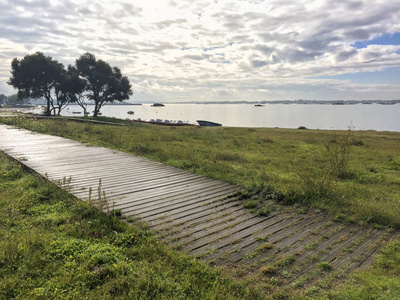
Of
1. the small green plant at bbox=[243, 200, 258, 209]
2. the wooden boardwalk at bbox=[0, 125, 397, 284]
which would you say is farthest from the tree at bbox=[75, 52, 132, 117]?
the small green plant at bbox=[243, 200, 258, 209]

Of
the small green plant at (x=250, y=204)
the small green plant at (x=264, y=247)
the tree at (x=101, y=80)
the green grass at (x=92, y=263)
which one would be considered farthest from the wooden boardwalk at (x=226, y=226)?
the tree at (x=101, y=80)

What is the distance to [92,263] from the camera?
372cm

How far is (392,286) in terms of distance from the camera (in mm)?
3514

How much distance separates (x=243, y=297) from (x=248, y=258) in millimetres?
926

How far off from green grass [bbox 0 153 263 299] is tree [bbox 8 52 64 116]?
4682 cm

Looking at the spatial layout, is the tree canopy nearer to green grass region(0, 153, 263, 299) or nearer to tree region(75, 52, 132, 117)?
tree region(75, 52, 132, 117)

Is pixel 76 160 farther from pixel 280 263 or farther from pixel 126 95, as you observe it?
pixel 126 95

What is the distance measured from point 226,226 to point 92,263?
2.50 m

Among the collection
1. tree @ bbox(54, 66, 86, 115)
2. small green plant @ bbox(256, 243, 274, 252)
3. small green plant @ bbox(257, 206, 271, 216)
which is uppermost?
tree @ bbox(54, 66, 86, 115)

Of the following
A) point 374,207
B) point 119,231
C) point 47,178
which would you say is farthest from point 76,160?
point 374,207

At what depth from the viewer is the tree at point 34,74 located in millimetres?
43312

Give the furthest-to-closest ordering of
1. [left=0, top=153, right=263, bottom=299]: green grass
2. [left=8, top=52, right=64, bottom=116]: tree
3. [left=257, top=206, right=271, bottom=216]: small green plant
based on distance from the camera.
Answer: [left=8, top=52, right=64, bottom=116]: tree
[left=257, top=206, right=271, bottom=216]: small green plant
[left=0, top=153, right=263, bottom=299]: green grass

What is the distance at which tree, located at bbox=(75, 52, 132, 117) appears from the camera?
50.7m

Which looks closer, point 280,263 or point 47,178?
point 280,263
